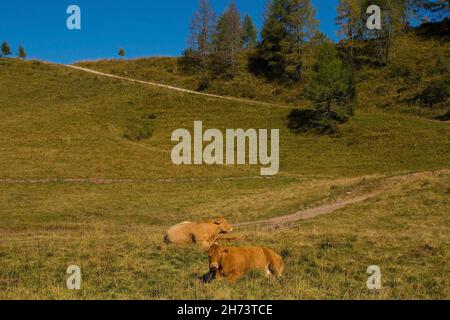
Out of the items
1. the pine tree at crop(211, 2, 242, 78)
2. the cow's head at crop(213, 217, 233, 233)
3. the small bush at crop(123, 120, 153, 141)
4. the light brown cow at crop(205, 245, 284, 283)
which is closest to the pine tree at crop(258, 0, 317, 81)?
the pine tree at crop(211, 2, 242, 78)

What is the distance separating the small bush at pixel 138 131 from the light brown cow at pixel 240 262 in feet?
159

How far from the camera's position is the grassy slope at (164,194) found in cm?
1073

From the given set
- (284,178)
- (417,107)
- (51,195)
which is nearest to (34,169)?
(51,195)

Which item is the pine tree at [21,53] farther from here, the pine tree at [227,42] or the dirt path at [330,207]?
the dirt path at [330,207]

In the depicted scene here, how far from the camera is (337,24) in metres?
79.6

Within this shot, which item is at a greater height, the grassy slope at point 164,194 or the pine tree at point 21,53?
the pine tree at point 21,53

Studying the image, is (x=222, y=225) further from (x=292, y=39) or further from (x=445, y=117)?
(x=292, y=39)

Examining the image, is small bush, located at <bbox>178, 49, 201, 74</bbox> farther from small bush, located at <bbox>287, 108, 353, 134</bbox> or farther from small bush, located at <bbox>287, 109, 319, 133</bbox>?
small bush, located at <bbox>287, 108, 353, 134</bbox>

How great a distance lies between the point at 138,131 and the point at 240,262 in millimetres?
50611

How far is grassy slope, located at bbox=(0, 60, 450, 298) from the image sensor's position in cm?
1073

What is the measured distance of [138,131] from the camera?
5903 centimetres

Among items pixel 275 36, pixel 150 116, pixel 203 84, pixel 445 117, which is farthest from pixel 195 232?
pixel 275 36

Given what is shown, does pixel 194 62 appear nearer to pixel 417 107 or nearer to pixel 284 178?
pixel 417 107

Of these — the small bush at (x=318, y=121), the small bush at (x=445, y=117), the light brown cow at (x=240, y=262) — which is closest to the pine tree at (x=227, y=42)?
the small bush at (x=318, y=121)
